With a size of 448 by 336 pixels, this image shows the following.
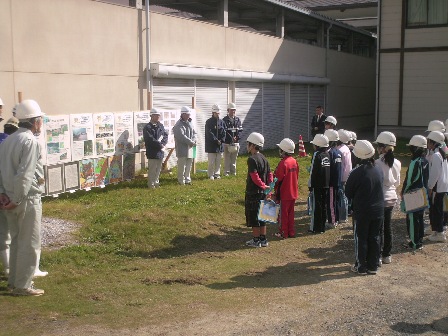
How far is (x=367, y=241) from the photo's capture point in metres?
8.30

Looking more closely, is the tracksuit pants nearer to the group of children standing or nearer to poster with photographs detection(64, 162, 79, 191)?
the group of children standing

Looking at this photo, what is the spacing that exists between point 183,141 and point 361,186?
6755 mm

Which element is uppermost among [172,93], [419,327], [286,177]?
[172,93]

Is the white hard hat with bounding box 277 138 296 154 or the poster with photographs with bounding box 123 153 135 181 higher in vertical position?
the white hard hat with bounding box 277 138 296 154

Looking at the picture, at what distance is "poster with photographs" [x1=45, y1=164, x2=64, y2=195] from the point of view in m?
11.8

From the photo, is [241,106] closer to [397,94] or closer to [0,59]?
[397,94]

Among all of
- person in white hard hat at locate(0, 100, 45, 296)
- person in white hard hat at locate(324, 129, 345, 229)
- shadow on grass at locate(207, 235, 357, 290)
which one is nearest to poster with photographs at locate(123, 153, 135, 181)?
person in white hard hat at locate(324, 129, 345, 229)

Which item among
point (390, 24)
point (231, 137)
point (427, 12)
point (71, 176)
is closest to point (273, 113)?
point (390, 24)

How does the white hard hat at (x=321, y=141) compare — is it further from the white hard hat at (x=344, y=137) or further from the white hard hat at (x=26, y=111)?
the white hard hat at (x=26, y=111)

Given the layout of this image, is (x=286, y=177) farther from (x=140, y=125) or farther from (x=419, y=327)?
(x=140, y=125)

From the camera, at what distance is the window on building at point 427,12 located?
24.5 metres

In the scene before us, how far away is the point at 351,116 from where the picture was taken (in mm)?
32344

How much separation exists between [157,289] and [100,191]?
Result: 6.21 metres

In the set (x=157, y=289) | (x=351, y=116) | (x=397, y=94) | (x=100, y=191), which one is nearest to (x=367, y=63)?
(x=351, y=116)
